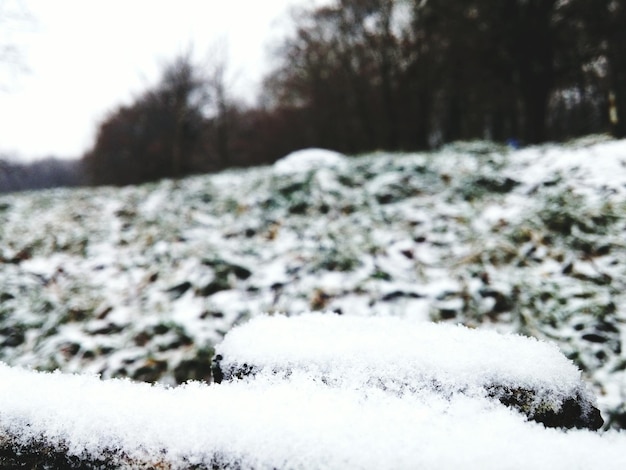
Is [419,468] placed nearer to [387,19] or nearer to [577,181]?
[577,181]

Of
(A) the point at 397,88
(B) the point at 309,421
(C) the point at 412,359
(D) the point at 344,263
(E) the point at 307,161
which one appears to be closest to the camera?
(B) the point at 309,421

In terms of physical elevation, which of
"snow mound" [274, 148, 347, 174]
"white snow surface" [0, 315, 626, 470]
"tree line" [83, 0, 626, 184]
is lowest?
"white snow surface" [0, 315, 626, 470]

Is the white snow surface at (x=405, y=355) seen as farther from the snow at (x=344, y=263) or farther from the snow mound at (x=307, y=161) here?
the snow mound at (x=307, y=161)

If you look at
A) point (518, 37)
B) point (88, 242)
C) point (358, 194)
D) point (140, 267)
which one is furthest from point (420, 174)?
point (518, 37)

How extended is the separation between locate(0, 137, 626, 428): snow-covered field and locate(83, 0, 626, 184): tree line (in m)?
2.72

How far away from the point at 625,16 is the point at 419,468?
8.23 meters

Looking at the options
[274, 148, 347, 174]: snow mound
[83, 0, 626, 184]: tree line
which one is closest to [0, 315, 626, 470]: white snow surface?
[274, 148, 347, 174]: snow mound

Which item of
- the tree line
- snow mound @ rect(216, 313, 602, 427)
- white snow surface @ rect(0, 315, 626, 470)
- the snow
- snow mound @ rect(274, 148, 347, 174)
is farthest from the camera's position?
the tree line

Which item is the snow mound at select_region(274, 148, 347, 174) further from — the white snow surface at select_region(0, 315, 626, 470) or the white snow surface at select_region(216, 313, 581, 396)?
the white snow surface at select_region(0, 315, 626, 470)

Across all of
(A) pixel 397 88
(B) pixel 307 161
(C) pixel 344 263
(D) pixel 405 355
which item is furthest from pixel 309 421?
(A) pixel 397 88

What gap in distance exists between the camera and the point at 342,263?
345cm

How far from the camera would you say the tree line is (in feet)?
27.0

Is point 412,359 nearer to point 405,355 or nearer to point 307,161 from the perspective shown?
point 405,355

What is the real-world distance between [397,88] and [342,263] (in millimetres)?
11964
